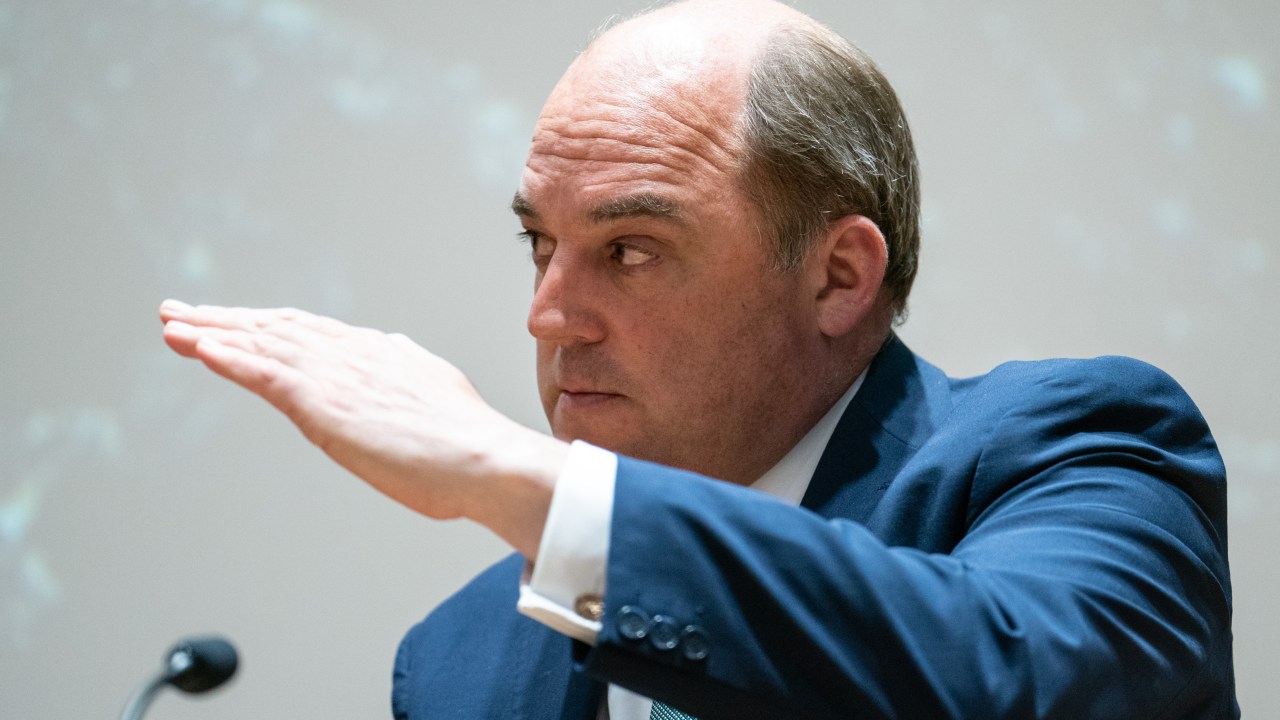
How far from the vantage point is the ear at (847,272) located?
188 cm

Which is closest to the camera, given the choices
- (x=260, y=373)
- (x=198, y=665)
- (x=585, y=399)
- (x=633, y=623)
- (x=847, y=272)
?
(x=633, y=623)

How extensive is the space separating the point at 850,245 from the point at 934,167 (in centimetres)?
95

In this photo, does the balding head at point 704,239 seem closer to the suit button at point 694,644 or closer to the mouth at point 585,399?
the mouth at point 585,399

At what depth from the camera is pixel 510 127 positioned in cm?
→ 282

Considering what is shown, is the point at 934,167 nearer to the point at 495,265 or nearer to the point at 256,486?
the point at 495,265

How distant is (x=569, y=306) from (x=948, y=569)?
0.74m

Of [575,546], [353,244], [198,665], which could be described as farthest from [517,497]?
[353,244]

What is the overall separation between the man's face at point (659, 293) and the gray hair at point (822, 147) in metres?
0.04

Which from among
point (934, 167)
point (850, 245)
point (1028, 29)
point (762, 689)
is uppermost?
point (1028, 29)

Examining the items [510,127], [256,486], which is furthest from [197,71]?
[256,486]

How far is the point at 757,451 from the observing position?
6.06 ft

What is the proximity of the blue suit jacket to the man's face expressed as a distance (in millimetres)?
157

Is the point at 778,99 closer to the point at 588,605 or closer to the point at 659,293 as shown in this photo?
the point at 659,293

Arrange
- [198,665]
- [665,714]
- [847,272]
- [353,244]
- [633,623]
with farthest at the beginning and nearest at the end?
[353,244]
[847,272]
[665,714]
[198,665]
[633,623]
